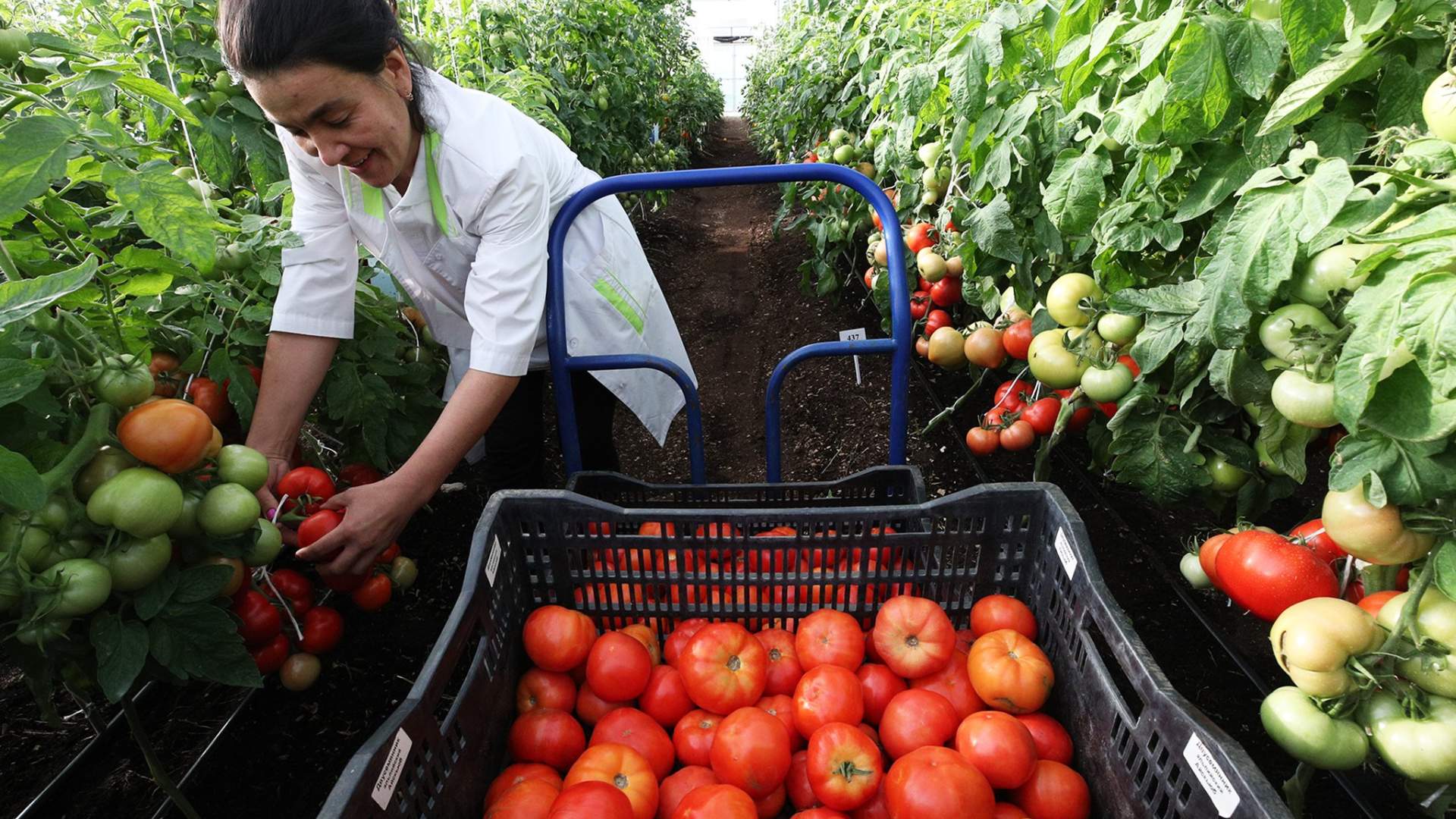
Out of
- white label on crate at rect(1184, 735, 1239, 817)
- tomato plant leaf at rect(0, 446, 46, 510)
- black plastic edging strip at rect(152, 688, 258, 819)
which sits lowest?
black plastic edging strip at rect(152, 688, 258, 819)

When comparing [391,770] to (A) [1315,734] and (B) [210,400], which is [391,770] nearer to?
(B) [210,400]

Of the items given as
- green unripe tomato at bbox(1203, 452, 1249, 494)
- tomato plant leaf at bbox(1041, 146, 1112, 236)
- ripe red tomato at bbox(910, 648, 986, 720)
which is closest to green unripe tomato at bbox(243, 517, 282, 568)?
ripe red tomato at bbox(910, 648, 986, 720)

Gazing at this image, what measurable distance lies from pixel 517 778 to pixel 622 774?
0.53 feet

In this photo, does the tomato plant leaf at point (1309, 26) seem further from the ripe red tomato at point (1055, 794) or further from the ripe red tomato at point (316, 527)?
the ripe red tomato at point (316, 527)

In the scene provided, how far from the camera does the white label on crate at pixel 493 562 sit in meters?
1.22

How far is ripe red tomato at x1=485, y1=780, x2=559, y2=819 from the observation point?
1.07 meters

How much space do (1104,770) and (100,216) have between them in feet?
7.39

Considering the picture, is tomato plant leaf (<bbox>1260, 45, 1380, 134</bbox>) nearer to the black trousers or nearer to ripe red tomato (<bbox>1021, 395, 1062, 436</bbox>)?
ripe red tomato (<bbox>1021, 395, 1062, 436</bbox>)

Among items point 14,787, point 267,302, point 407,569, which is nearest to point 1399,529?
point 407,569

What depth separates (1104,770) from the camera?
1086mm

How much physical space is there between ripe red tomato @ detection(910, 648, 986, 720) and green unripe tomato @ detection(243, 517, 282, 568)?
112 cm

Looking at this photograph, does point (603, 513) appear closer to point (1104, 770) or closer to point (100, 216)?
point (1104, 770)

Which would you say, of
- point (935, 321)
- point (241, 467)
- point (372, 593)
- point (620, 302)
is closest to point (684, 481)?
point (935, 321)

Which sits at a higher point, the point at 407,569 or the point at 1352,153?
the point at 1352,153
